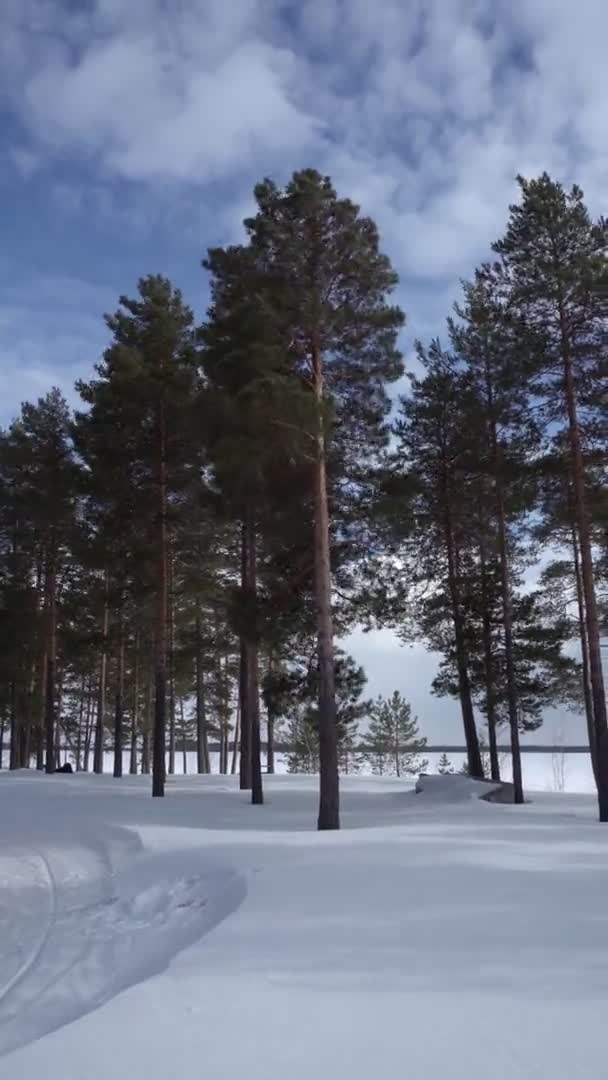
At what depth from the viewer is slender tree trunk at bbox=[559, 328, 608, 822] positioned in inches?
558

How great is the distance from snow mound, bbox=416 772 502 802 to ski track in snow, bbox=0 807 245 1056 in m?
9.27

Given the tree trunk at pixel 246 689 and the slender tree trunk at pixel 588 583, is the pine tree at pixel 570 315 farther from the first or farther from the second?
the tree trunk at pixel 246 689

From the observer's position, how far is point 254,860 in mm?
9320

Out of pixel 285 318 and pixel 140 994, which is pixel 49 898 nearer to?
pixel 140 994

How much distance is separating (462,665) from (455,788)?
10.8 ft

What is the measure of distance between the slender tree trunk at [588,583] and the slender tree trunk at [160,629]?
10467 mm

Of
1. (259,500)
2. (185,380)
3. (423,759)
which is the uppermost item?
(185,380)

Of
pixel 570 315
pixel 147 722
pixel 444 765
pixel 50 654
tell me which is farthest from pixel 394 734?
pixel 570 315

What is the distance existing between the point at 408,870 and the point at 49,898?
175 inches

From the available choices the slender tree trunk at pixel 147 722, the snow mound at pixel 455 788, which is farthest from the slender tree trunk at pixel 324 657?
the slender tree trunk at pixel 147 722

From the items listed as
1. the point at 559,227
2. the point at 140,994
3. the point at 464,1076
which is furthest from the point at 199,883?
the point at 559,227

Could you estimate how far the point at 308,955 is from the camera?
573 cm

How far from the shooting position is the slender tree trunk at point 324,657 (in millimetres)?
13703

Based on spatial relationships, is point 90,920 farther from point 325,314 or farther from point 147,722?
point 147,722
